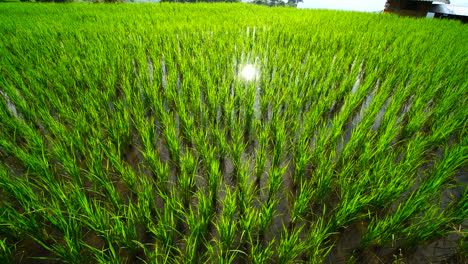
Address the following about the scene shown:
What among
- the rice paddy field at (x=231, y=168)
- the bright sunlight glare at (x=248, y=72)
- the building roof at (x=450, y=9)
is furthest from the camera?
the building roof at (x=450, y=9)

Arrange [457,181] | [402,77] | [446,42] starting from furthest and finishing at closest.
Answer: [446,42] → [402,77] → [457,181]

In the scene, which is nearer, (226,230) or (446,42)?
(226,230)

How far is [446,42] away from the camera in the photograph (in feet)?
11.6

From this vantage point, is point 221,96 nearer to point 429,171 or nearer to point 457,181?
point 429,171

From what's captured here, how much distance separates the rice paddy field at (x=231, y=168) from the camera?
2.83 feet

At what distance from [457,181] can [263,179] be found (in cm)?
116

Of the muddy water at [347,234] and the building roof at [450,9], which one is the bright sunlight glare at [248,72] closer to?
the muddy water at [347,234]

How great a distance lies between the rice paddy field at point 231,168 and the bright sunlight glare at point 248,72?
0.15 feet

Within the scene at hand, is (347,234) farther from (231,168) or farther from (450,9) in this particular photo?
(450,9)

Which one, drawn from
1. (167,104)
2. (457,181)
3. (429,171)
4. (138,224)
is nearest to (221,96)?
(167,104)

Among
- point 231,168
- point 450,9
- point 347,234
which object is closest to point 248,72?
point 231,168

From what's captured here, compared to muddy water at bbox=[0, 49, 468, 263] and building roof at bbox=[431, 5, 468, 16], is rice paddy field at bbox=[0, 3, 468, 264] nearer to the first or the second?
muddy water at bbox=[0, 49, 468, 263]

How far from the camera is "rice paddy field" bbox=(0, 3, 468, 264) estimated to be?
2.83 ft

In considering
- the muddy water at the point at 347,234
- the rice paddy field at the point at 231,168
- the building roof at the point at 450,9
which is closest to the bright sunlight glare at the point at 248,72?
the rice paddy field at the point at 231,168
